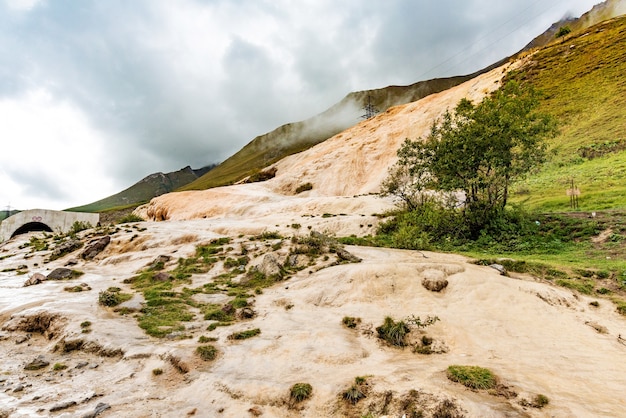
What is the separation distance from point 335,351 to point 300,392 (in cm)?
244

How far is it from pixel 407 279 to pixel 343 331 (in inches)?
191

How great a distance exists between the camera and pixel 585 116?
1769 inches

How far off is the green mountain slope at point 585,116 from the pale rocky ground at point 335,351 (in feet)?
55.4

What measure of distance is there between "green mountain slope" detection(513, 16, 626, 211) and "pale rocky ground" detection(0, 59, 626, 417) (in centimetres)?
1689

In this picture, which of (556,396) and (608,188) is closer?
(556,396)

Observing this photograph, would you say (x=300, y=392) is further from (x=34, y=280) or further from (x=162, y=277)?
(x=34, y=280)

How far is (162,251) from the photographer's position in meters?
27.7

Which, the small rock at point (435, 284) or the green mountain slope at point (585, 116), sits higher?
the green mountain slope at point (585, 116)

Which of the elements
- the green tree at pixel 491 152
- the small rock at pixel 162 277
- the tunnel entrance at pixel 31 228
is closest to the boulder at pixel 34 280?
the small rock at pixel 162 277

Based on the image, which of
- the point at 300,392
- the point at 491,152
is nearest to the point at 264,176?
the point at 491,152

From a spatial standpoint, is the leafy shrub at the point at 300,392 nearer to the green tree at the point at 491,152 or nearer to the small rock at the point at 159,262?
the small rock at the point at 159,262

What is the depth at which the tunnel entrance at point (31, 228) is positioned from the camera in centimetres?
6336

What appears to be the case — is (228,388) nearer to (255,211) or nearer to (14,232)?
(255,211)

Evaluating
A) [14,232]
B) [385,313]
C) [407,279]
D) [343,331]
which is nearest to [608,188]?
[407,279]
